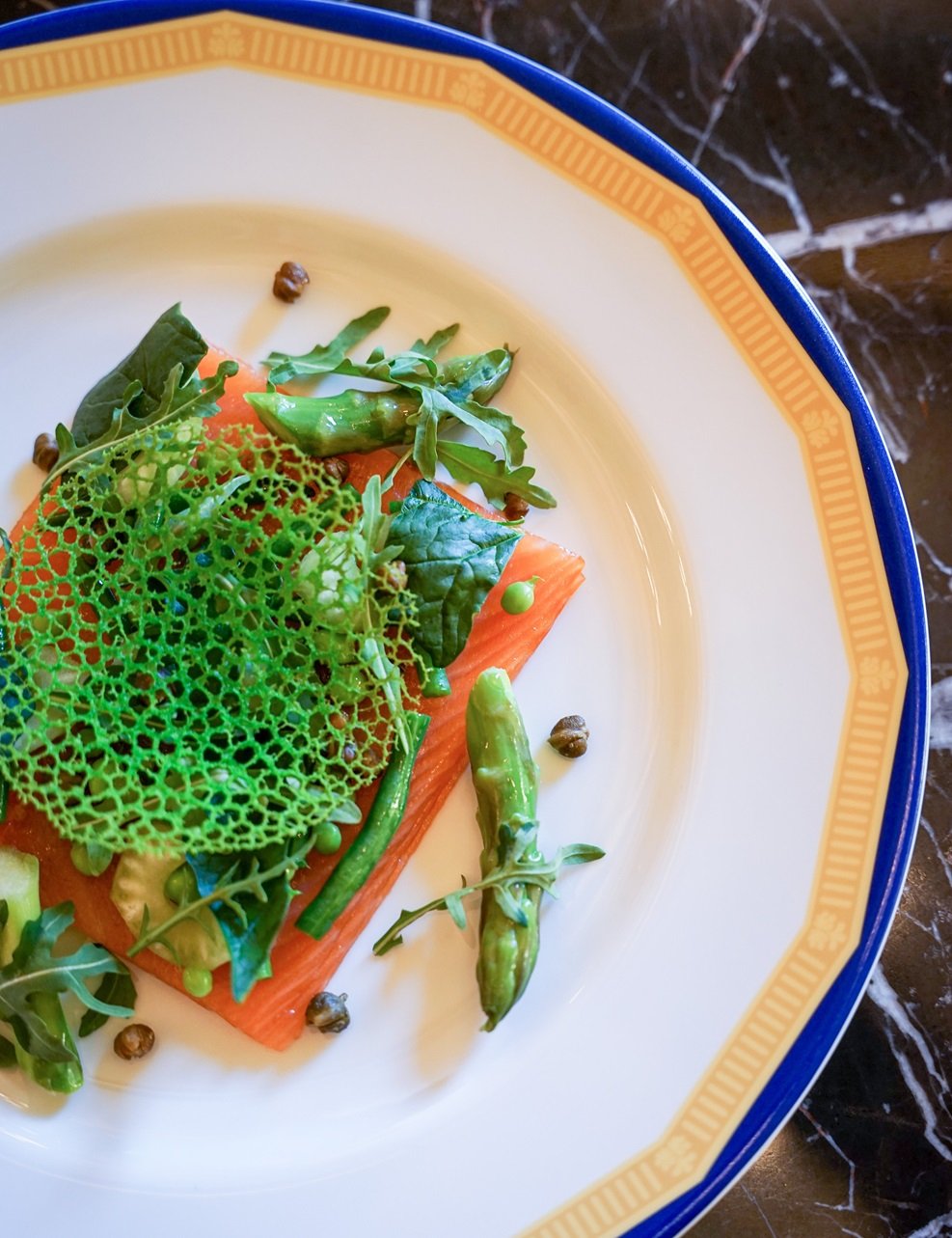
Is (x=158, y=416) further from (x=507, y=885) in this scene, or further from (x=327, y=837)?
(x=507, y=885)

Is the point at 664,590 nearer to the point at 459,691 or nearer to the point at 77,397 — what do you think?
the point at 459,691

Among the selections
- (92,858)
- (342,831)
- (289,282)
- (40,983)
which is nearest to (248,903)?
(342,831)

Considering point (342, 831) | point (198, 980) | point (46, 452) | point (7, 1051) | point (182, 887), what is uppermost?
point (46, 452)

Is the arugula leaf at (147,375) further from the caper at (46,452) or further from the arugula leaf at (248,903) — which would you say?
the arugula leaf at (248,903)

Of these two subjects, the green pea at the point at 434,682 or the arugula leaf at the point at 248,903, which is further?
the green pea at the point at 434,682

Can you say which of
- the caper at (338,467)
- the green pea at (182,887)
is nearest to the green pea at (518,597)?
the caper at (338,467)
